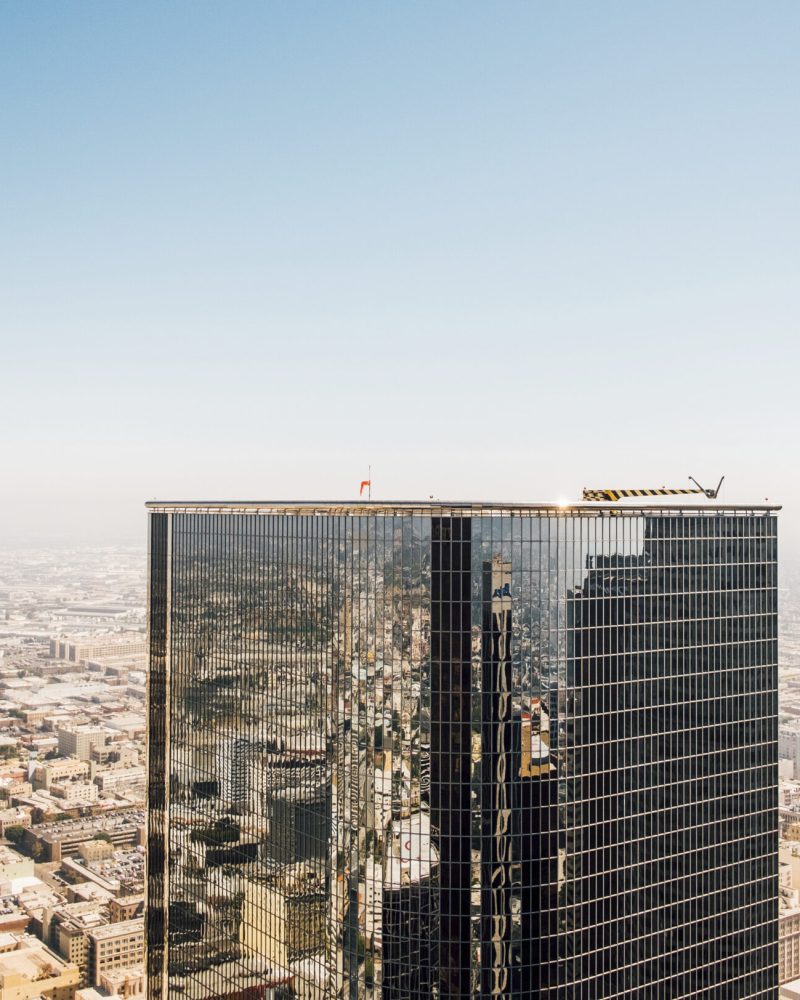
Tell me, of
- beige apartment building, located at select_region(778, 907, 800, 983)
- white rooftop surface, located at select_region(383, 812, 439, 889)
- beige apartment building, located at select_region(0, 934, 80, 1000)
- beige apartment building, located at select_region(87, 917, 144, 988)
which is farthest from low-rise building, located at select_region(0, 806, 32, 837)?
white rooftop surface, located at select_region(383, 812, 439, 889)

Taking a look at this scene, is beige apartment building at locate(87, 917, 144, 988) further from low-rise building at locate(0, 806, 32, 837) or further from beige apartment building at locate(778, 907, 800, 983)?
beige apartment building at locate(778, 907, 800, 983)

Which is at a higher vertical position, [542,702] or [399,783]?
[542,702]

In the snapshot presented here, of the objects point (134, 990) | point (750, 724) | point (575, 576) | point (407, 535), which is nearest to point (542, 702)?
point (575, 576)

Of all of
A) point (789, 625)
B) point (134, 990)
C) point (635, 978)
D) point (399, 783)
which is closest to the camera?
point (399, 783)

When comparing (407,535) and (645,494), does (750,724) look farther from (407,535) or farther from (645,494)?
(407,535)

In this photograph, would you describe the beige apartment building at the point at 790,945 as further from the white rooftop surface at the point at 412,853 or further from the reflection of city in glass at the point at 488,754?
the white rooftop surface at the point at 412,853

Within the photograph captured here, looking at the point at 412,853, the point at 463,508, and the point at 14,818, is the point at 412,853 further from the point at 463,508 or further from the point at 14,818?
the point at 14,818

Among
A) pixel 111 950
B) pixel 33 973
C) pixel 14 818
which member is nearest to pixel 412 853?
pixel 33 973

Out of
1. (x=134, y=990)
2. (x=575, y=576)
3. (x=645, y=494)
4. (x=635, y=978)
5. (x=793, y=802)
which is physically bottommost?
(x=134, y=990)
